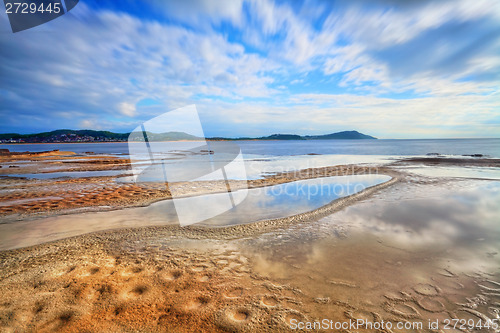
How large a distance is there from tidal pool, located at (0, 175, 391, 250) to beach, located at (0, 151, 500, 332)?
0.09m

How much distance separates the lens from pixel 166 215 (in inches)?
320

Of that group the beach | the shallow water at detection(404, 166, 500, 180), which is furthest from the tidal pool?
the shallow water at detection(404, 166, 500, 180)

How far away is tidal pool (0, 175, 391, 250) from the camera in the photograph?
6246 millimetres

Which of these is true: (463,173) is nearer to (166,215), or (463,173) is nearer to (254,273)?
(254,273)

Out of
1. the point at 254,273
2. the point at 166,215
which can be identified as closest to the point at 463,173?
the point at 254,273

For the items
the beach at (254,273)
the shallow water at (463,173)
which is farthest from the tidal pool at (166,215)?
the shallow water at (463,173)

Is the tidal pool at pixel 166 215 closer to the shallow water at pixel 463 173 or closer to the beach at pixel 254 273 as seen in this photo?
the beach at pixel 254 273

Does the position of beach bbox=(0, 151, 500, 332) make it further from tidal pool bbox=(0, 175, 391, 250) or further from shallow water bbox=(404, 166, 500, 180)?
shallow water bbox=(404, 166, 500, 180)

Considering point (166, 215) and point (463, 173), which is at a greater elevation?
point (166, 215)

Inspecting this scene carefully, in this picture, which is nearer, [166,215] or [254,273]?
[254,273]

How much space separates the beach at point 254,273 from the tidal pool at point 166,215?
0.31 feet

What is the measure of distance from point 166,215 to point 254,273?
204 inches

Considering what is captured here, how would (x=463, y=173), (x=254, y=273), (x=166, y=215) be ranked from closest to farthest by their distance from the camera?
(x=254, y=273) < (x=166, y=215) < (x=463, y=173)

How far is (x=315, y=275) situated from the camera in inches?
163
